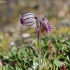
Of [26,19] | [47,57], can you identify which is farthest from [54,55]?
[26,19]

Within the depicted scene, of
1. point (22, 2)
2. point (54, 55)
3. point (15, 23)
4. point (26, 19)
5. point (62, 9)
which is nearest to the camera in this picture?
point (26, 19)

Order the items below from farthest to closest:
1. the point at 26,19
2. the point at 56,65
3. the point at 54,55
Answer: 1. the point at 54,55
2. the point at 56,65
3. the point at 26,19

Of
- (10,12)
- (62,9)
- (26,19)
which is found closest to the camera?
(26,19)

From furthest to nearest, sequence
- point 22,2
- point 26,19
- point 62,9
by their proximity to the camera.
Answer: point 22,2 < point 62,9 < point 26,19

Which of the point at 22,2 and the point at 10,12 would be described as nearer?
the point at 10,12

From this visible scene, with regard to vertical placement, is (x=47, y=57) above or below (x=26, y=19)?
below

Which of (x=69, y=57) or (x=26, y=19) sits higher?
(x=26, y=19)

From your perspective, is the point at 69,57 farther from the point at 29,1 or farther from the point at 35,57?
the point at 29,1

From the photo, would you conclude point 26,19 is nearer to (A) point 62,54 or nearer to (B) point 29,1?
(A) point 62,54

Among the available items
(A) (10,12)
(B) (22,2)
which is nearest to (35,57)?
(A) (10,12)
